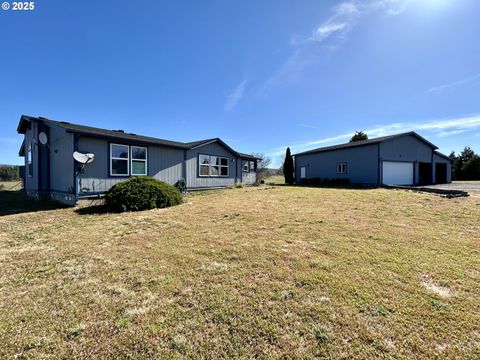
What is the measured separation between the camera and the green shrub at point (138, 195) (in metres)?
8.34

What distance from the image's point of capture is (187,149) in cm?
1424

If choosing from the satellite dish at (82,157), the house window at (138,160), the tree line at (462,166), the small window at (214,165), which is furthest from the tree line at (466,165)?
A: the satellite dish at (82,157)

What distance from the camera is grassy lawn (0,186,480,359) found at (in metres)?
2.01

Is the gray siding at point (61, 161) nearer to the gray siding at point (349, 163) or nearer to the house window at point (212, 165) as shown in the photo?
the house window at point (212, 165)

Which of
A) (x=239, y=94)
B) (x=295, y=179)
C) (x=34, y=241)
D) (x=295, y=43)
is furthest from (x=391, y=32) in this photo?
(x=295, y=179)

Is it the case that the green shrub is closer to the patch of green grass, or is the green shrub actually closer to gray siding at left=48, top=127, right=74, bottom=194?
gray siding at left=48, top=127, right=74, bottom=194

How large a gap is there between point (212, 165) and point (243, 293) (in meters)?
13.9

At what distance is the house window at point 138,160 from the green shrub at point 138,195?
3.02 metres

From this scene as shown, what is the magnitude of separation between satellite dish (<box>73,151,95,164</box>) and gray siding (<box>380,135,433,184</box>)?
2009 cm

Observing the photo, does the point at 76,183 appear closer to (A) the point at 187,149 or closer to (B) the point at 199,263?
(A) the point at 187,149

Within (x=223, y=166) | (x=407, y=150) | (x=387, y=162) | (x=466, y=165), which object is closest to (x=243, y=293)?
(x=223, y=166)

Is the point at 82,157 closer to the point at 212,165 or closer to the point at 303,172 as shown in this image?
the point at 212,165

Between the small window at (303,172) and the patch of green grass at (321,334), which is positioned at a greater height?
the small window at (303,172)

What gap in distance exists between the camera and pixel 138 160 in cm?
1179
